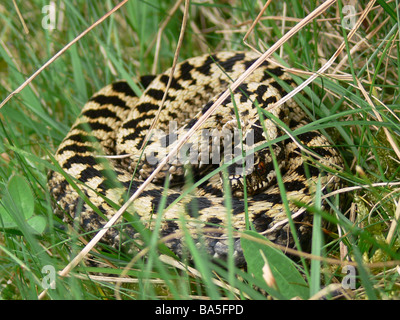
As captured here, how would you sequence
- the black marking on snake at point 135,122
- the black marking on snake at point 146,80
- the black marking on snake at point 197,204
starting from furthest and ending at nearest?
the black marking on snake at point 146,80 → the black marking on snake at point 135,122 → the black marking on snake at point 197,204

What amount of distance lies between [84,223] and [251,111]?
167 cm

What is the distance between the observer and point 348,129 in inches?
133

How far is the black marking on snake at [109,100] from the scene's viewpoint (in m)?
4.47

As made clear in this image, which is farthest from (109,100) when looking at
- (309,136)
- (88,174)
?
(309,136)

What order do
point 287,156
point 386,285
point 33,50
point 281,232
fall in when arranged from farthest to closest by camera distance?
point 33,50 → point 287,156 → point 281,232 → point 386,285

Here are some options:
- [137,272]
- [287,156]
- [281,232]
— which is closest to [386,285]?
[281,232]

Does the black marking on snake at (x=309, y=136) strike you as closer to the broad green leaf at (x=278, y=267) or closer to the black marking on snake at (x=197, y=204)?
the black marking on snake at (x=197, y=204)

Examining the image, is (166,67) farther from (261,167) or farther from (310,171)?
(310,171)

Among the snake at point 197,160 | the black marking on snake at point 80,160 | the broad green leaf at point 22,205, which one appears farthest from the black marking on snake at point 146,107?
the broad green leaf at point 22,205

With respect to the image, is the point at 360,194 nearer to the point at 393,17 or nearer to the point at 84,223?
the point at 393,17

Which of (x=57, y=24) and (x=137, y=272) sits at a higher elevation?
(x=57, y=24)

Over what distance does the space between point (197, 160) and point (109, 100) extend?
118 centimetres

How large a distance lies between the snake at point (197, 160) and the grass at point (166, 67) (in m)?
0.17

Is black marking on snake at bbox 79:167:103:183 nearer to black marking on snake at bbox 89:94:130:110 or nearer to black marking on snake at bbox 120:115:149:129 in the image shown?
black marking on snake at bbox 120:115:149:129
